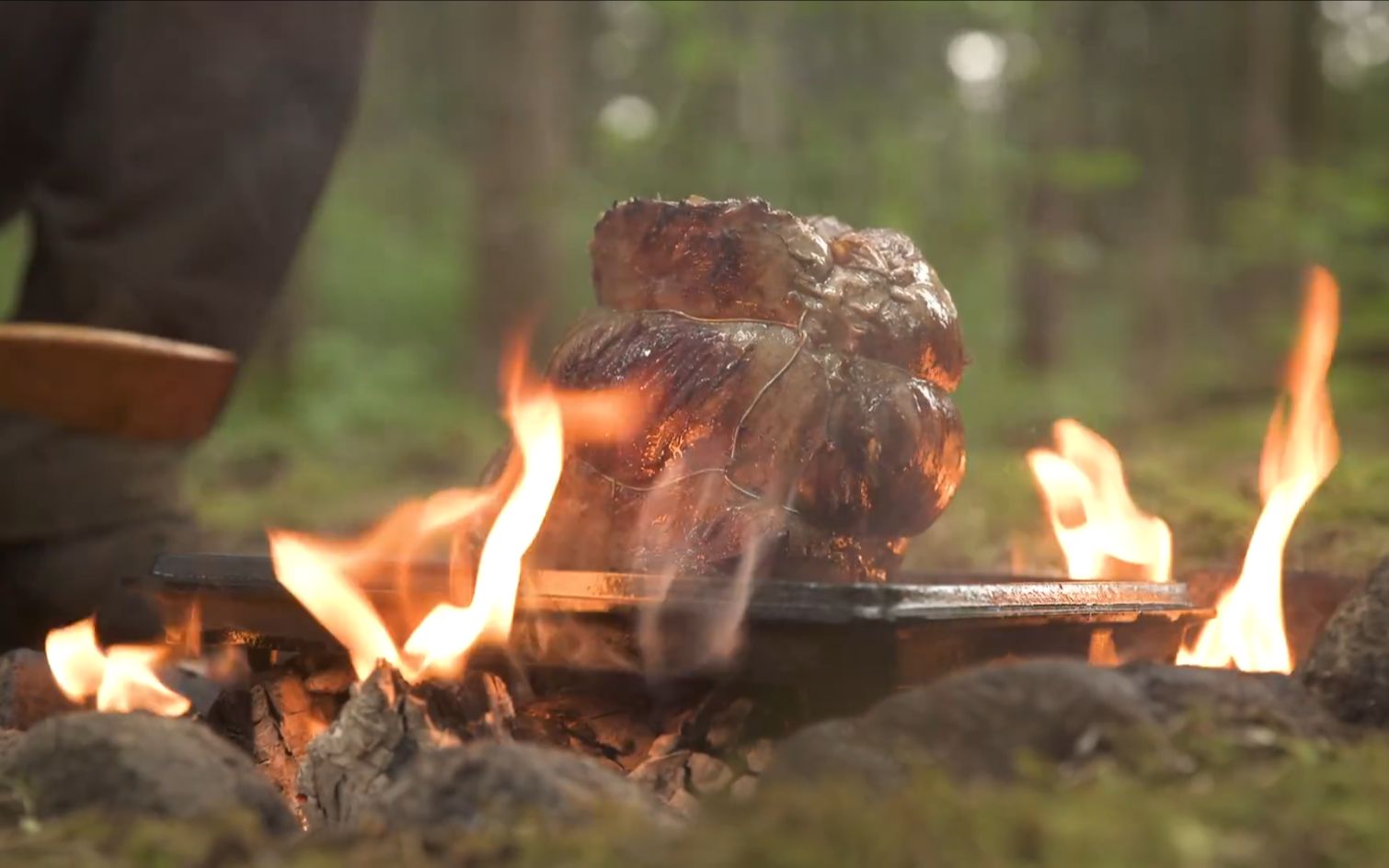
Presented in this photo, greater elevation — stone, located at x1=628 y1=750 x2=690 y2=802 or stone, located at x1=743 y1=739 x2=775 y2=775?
stone, located at x1=743 y1=739 x2=775 y2=775

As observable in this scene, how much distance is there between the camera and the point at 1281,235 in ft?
42.5

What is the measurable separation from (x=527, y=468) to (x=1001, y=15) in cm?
1222

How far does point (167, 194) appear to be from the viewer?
4.45 metres

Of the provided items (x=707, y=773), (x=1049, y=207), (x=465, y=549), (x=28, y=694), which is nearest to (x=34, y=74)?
(x=28, y=694)

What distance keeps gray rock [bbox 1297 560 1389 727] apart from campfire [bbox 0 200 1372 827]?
17.8 inches

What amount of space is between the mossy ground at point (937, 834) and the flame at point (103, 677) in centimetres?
130

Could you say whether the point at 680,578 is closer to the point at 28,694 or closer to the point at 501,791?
the point at 501,791

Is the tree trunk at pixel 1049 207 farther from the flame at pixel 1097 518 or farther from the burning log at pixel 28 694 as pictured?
the burning log at pixel 28 694

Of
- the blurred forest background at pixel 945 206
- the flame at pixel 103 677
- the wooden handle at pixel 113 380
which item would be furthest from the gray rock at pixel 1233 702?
the wooden handle at pixel 113 380

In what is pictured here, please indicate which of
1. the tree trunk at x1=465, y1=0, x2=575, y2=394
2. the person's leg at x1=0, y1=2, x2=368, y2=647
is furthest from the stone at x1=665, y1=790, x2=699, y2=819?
the tree trunk at x1=465, y1=0, x2=575, y2=394

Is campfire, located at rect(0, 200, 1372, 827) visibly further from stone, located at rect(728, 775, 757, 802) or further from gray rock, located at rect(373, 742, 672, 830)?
gray rock, located at rect(373, 742, 672, 830)

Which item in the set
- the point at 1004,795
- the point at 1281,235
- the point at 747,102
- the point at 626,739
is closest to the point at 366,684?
the point at 626,739

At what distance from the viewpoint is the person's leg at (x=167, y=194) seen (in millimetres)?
4270

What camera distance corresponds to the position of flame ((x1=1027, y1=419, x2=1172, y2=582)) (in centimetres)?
373
